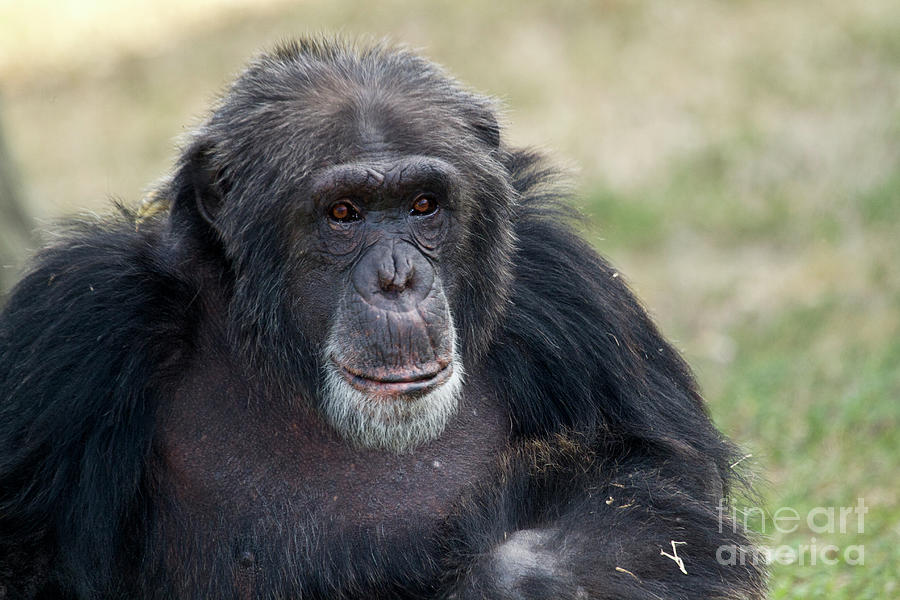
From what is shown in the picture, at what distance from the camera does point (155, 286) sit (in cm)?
509

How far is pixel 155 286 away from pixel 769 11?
38.7ft

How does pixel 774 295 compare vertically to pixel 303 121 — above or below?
below

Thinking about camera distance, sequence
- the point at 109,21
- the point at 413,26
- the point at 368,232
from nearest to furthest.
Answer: the point at 368,232, the point at 413,26, the point at 109,21

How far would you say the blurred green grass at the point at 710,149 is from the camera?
26.5 ft

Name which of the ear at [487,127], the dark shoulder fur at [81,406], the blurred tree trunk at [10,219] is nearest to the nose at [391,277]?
the ear at [487,127]

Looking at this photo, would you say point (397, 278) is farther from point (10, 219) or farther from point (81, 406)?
point (10, 219)

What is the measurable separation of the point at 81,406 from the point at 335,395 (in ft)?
3.48

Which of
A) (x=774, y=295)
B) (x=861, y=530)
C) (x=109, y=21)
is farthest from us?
(x=109, y=21)

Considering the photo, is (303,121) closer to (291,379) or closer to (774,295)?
(291,379)

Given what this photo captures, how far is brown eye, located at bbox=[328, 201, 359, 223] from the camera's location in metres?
4.80

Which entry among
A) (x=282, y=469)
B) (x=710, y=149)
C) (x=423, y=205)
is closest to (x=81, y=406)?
(x=282, y=469)

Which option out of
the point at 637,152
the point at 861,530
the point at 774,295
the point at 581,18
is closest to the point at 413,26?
the point at 581,18

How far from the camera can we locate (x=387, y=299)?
15.2 feet

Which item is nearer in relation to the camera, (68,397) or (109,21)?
(68,397)
